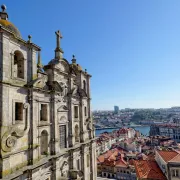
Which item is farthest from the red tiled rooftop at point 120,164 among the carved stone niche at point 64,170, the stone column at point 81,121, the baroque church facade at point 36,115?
the carved stone niche at point 64,170

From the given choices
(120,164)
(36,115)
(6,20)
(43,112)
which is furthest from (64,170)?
(120,164)

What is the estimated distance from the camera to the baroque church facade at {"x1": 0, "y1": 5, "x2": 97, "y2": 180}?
14266 mm

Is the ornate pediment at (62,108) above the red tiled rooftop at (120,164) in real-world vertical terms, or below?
above

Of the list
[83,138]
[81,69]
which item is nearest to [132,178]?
[83,138]

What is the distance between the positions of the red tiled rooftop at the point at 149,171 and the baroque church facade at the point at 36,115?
11.9 metres

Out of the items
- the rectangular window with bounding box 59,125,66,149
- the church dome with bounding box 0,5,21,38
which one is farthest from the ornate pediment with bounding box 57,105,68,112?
the church dome with bounding box 0,5,21,38

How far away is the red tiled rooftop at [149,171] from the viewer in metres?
31.3

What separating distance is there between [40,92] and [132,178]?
51.5 m

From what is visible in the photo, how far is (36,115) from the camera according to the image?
17.3 meters

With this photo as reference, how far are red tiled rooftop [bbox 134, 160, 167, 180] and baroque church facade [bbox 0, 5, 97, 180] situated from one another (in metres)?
11.9

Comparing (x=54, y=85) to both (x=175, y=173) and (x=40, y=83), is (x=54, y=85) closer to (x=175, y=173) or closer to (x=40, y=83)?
(x=40, y=83)

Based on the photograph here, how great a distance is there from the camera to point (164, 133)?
523 ft

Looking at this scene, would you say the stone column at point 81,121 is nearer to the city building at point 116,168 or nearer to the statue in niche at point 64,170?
the statue in niche at point 64,170

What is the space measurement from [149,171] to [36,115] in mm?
26119
